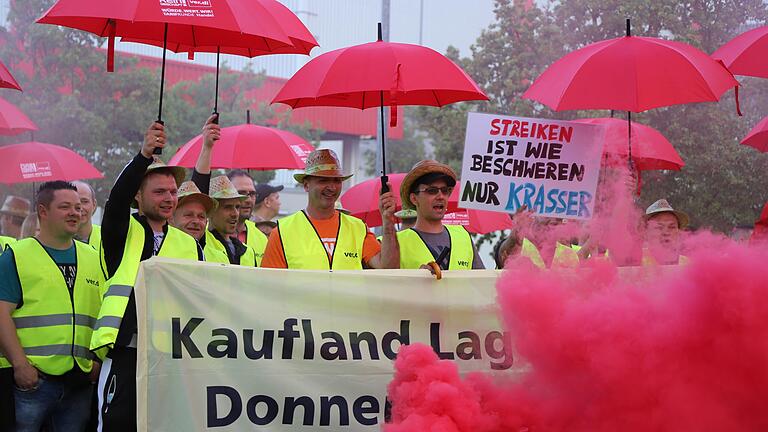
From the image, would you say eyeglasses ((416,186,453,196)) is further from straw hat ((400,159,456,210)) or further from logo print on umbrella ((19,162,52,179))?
logo print on umbrella ((19,162,52,179))

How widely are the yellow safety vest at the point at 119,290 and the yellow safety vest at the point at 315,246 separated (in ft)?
2.69

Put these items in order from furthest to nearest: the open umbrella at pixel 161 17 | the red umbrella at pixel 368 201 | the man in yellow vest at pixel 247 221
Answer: the red umbrella at pixel 368 201 → the man in yellow vest at pixel 247 221 → the open umbrella at pixel 161 17

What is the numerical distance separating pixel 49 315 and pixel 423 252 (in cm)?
216

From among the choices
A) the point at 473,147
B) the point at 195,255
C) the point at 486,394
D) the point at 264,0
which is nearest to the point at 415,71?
the point at 473,147

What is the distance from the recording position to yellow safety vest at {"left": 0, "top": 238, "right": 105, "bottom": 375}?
5.19 metres

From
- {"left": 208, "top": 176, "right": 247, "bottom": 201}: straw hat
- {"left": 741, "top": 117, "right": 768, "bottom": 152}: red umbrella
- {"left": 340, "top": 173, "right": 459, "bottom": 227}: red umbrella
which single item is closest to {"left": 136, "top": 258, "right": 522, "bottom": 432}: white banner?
{"left": 208, "top": 176, "right": 247, "bottom": 201}: straw hat

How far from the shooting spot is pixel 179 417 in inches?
182

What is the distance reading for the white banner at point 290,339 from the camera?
4676 mm

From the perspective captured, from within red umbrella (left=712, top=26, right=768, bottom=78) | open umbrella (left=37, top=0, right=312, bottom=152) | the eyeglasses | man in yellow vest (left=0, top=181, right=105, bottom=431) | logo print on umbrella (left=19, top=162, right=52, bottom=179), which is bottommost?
man in yellow vest (left=0, top=181, right=105, bottom=431)

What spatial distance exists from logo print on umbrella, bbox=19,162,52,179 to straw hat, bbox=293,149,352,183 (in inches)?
165

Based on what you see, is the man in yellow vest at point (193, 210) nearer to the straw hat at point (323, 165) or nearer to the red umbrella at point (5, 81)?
the straw hat at point (323, 165)

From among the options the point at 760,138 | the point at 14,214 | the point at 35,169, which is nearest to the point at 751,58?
the point at 760,138

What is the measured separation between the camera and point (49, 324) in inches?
205

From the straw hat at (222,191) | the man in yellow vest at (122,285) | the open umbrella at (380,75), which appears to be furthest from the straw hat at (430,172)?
the man in yellow vest at (122,285)
